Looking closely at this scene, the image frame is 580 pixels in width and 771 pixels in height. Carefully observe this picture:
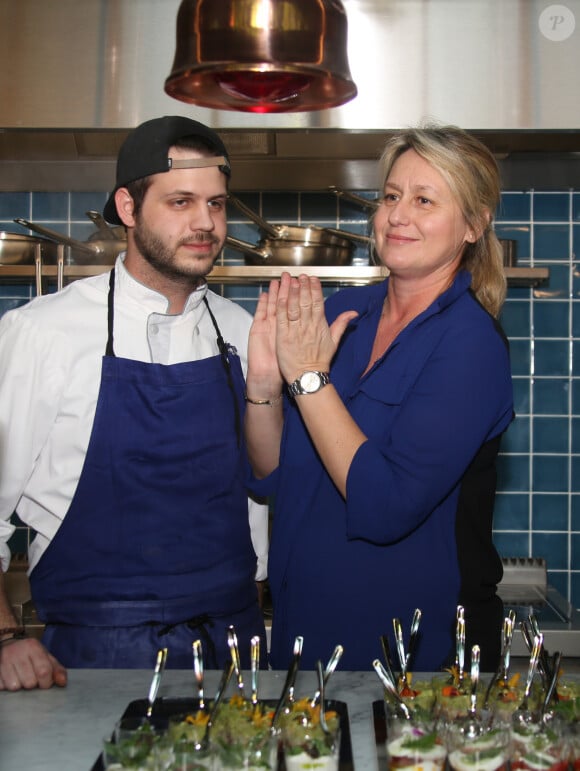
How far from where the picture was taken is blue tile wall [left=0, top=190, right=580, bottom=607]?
3.29 metres

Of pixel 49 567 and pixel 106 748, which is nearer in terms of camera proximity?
pixel 106 748

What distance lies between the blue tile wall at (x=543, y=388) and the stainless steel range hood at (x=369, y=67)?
2.32 ft

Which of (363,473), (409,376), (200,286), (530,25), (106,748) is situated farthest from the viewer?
(530,25)

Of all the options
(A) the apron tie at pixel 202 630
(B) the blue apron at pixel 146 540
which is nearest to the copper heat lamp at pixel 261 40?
(B) the blue apron at pixel 146 540

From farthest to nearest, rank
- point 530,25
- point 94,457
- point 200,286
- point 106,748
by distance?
1. point 530,25
2. point 200,286
3. point 94,457
4. point 106,748

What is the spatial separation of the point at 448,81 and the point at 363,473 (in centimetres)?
140

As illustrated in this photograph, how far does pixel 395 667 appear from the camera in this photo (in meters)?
1.62

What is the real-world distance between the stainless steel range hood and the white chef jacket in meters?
0.78

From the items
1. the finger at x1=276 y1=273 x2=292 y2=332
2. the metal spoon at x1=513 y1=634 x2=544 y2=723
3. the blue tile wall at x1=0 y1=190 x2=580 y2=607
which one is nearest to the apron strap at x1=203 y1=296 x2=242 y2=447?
the finger at x1=276 y1=273 x2=292 y2=332

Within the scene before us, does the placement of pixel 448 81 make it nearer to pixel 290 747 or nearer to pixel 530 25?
pixel 530 25

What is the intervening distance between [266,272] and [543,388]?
101 centimetres

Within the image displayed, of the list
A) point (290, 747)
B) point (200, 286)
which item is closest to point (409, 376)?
point (200, 286)

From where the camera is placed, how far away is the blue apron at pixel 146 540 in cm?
181

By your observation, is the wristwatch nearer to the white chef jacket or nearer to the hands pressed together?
the hands pressed together
